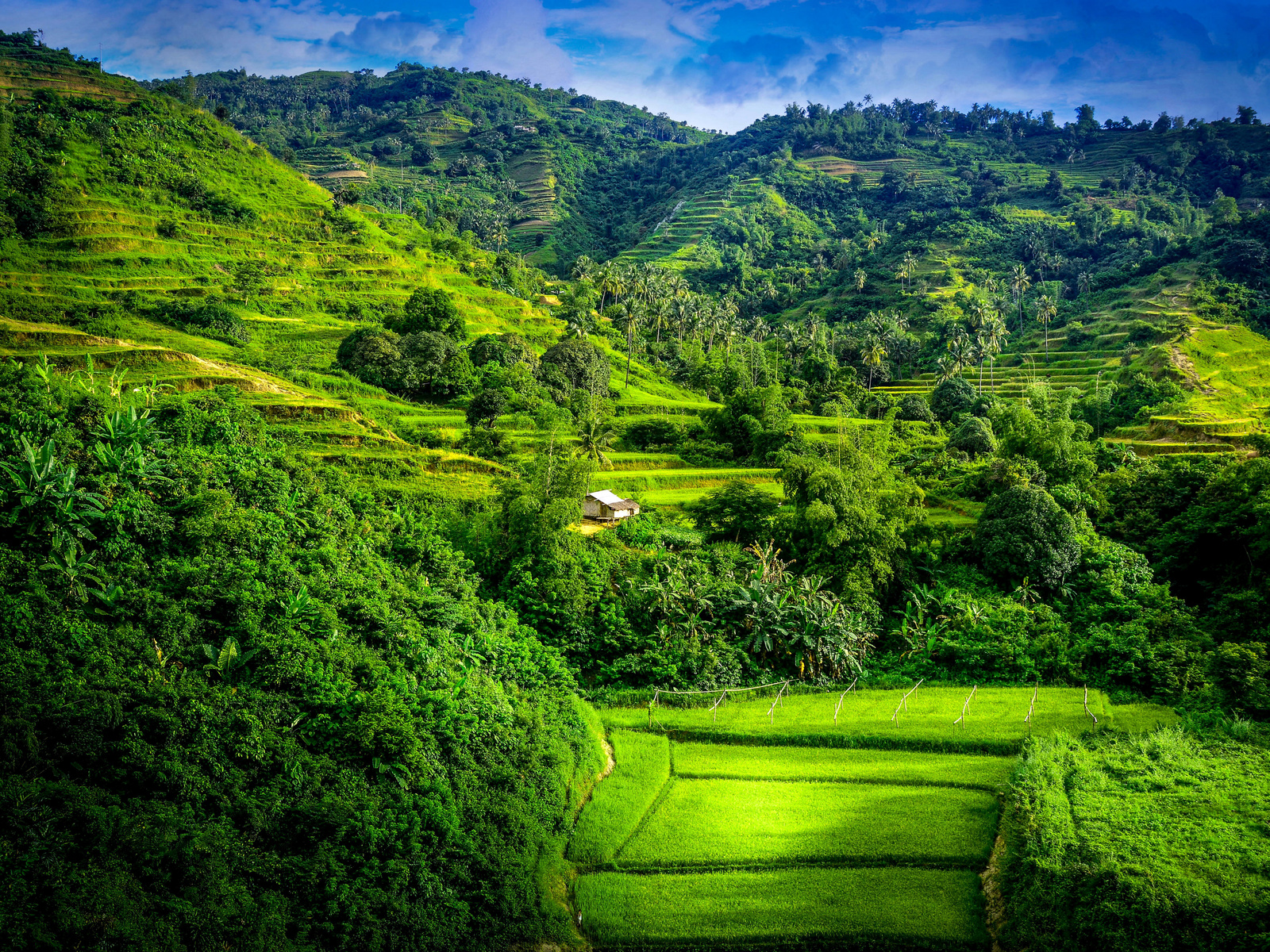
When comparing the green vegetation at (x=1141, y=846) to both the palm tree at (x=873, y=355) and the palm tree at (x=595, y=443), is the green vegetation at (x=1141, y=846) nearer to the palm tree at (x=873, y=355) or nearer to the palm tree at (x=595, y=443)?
the palm tree at (x=595, y=443)

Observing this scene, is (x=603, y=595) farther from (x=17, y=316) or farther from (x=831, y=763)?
(x=17, y=316)

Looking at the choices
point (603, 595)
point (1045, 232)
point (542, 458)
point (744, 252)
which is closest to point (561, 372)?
point (542, 458)

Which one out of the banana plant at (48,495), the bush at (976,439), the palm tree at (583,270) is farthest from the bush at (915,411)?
the banana plant at (48,495)

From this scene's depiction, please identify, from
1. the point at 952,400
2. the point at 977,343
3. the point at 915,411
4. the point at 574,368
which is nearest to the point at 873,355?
the point at 977,343

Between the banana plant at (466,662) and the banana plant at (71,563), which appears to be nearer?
the banana plant at (71,563)

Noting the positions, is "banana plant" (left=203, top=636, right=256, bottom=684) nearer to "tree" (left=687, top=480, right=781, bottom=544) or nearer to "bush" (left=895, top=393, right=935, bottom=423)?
"tree" (left=687, top=480, right=781, bottom=544)

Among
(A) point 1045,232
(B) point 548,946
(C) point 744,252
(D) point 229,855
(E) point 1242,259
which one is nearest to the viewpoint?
(D) point 229,855

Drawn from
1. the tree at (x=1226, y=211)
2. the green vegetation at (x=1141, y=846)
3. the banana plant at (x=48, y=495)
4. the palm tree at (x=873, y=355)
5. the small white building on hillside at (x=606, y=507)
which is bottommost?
the green vegetation at (x=1141, y=846)
